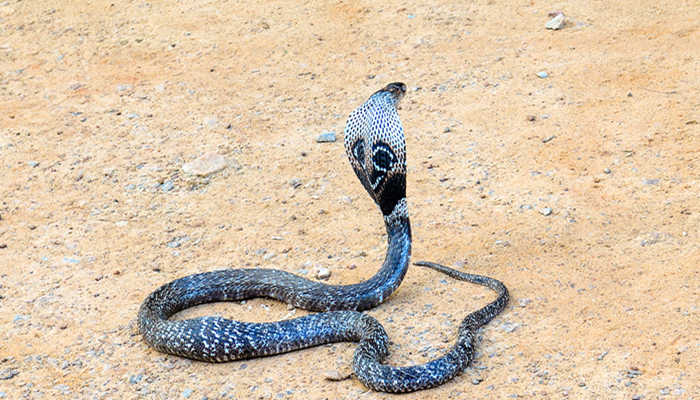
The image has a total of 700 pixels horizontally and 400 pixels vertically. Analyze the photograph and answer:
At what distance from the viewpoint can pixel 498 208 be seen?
710 cm

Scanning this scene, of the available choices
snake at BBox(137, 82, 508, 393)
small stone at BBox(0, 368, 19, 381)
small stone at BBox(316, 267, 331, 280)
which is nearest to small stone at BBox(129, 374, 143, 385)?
snake at BBox(137, 82, 508, 393)

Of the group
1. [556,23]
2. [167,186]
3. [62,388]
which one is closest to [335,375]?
[62,388]

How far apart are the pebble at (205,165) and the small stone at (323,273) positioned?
215 centimetres

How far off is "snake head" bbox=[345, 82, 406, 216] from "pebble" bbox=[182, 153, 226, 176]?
2.57 meters

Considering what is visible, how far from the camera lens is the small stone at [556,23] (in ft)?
32.7

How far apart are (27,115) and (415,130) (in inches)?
166

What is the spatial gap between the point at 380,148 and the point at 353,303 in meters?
1.03

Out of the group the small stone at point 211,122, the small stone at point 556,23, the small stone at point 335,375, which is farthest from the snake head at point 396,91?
the small stone at point 556,23

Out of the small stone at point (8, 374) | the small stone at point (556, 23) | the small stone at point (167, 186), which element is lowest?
the small stone at point (167, 186)

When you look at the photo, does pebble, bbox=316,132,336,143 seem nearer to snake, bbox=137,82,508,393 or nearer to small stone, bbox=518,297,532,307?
snake, bbox=137,82,508,393

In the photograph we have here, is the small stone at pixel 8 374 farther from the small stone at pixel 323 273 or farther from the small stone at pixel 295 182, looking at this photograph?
the small stone at pixel 295 182

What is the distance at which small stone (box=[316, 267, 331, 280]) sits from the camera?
639 centimetres

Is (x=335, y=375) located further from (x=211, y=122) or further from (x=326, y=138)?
(x=211, y=122)

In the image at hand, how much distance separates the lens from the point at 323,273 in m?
6.41
